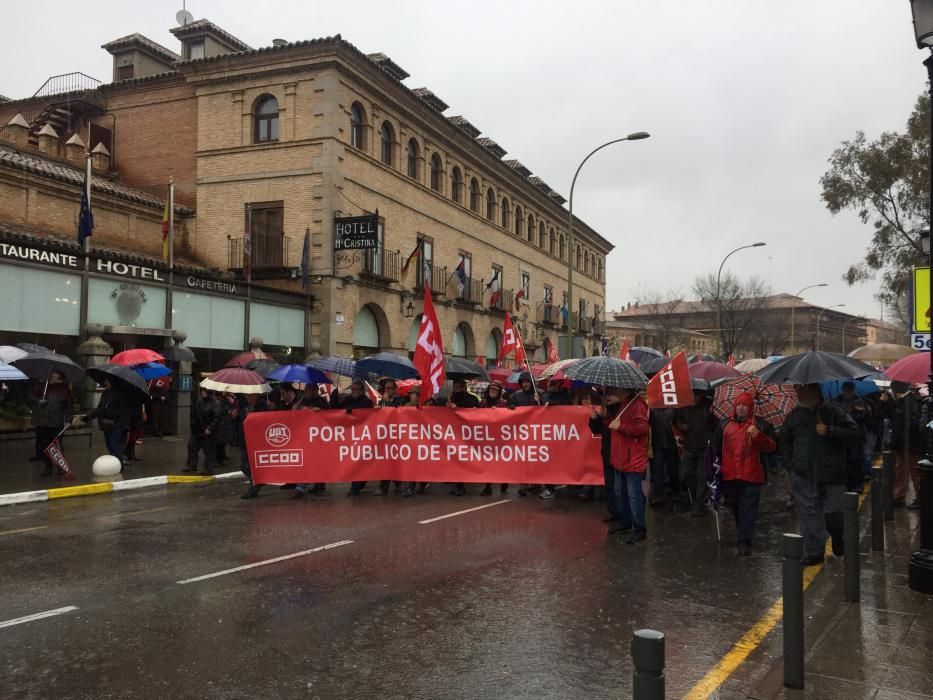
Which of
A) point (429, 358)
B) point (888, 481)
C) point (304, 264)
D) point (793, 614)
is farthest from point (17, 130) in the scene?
point (793, 614)

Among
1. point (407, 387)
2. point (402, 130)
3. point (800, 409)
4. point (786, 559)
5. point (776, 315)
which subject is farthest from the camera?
point (776, 315)

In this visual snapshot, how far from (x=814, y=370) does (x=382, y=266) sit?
74.9 feet

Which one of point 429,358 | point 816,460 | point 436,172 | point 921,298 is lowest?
point 816,460

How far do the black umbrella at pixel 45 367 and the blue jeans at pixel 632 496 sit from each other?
9737 mm

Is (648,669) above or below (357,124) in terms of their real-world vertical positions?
below

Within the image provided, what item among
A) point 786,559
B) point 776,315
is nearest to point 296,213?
point 786,559

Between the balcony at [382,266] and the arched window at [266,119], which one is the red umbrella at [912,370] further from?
the arched window at [266,119]

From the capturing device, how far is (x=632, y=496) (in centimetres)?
852

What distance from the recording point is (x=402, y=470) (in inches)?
455

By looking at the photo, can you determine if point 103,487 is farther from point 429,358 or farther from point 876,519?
point 876,519

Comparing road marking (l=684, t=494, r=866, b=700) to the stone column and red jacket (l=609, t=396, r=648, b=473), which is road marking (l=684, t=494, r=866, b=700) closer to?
red jacket (l=609, t=396, r=648, b=473)

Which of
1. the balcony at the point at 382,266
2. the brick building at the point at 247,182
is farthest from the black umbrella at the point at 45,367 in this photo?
the balcony at the point at 382,266

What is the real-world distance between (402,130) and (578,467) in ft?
74.1

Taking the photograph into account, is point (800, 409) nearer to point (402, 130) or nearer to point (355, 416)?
point (355, 416)
